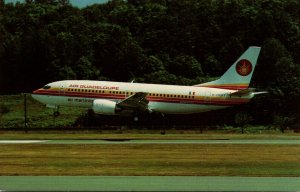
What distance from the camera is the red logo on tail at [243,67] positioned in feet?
240

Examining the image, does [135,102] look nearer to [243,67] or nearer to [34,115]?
[243,67]

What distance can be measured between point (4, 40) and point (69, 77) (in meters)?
25.8

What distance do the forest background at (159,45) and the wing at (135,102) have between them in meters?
17.1

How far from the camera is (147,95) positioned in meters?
69.8

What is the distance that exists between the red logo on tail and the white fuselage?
384 centimetres

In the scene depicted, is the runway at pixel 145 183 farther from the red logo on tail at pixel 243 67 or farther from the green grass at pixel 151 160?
the red logo on tail at pixel 243 67

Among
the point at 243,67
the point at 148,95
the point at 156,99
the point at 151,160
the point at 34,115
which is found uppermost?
the point at 243,67

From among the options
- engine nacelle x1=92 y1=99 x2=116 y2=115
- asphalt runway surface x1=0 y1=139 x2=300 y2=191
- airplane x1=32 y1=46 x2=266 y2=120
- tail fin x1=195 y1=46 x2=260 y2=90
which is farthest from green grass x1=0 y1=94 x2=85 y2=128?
asphalt runway surface x1=0 y1=139 x2=300 y2=191

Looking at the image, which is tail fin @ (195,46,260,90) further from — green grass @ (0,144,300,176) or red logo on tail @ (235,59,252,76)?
green grass @ (0,144,300,176)

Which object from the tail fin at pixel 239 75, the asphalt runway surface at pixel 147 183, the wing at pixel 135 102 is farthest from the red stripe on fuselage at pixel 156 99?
the asphalt runway surface at pixel 147 183

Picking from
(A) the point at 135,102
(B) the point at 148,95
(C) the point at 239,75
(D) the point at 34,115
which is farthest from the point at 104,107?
(D) the point at 34,115

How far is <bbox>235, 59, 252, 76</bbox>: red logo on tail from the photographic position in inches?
2876

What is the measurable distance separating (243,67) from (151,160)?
4651 cm

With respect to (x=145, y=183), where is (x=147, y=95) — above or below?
above
